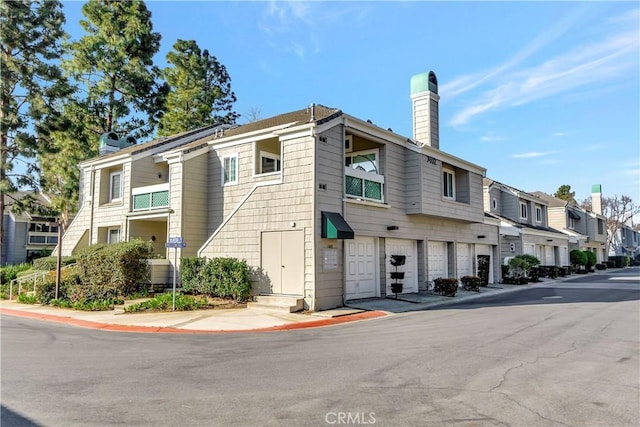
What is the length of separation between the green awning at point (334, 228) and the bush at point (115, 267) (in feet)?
23.8

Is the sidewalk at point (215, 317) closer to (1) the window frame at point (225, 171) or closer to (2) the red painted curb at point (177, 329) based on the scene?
(2) the red painted curb at point (177, 329)

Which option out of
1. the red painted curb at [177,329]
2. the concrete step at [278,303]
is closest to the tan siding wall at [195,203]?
the concrete step at [278,303]

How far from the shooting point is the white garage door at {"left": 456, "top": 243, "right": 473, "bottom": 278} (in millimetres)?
22406

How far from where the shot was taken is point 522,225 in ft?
103

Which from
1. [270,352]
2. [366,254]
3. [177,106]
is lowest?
[270,352]

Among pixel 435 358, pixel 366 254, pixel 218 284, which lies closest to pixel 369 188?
pixel 366 254

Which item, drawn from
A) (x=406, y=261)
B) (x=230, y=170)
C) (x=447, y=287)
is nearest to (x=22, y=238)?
(x=230, y=170)

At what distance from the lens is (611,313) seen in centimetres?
1314

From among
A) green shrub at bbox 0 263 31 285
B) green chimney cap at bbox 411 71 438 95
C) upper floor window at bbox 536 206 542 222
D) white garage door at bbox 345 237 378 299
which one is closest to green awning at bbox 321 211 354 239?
white garage door at bbox 345 237 378 299

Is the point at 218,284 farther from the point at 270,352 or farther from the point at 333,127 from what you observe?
the point at 270,352

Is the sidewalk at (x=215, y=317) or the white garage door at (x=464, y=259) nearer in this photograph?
the sidewalk at (x=215, y=317)

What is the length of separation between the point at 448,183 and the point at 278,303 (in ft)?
37.8

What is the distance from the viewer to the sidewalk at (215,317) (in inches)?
449

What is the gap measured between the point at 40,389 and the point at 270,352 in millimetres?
3621
